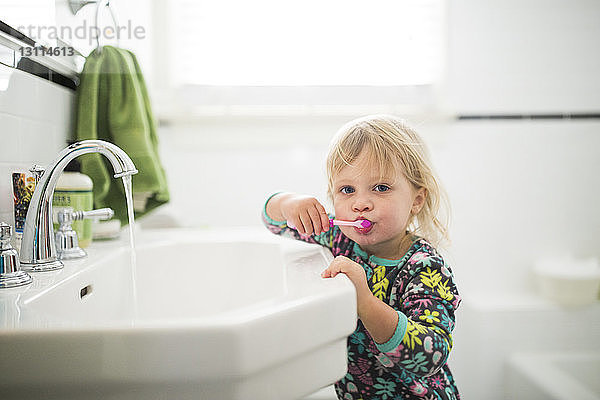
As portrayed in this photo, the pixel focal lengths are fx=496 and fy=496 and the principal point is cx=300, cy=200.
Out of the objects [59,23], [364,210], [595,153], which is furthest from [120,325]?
[595,153]

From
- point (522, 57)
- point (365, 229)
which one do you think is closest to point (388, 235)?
point (365, 229)

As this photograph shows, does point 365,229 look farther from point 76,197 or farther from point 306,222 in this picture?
point 76,197

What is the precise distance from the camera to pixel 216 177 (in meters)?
1.43

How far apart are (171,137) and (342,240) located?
687mm

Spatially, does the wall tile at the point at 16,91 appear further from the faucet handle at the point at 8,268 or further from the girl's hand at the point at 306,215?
the girl's hand at the point at 306,215

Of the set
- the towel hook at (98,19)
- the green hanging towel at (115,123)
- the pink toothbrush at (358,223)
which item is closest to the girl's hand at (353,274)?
the pink toothbrush at (358,223)

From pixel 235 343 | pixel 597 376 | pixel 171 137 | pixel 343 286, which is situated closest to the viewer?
pixel 235 343

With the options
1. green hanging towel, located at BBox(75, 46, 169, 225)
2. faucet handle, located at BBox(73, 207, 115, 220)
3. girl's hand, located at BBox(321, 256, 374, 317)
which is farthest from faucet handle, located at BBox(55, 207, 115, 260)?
girl's hand, located at BBox(321, 256, 374, 317)

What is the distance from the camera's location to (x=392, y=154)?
2.67 ft

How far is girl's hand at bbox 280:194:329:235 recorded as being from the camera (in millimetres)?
848

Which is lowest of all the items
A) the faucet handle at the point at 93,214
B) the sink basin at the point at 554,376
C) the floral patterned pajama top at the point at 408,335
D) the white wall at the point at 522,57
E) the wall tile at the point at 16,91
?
the sink basin at the point at 554,376

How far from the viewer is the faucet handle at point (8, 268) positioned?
57 centimetres

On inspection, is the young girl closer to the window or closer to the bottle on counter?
the bottle on counter

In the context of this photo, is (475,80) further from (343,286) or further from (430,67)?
(343,286)
